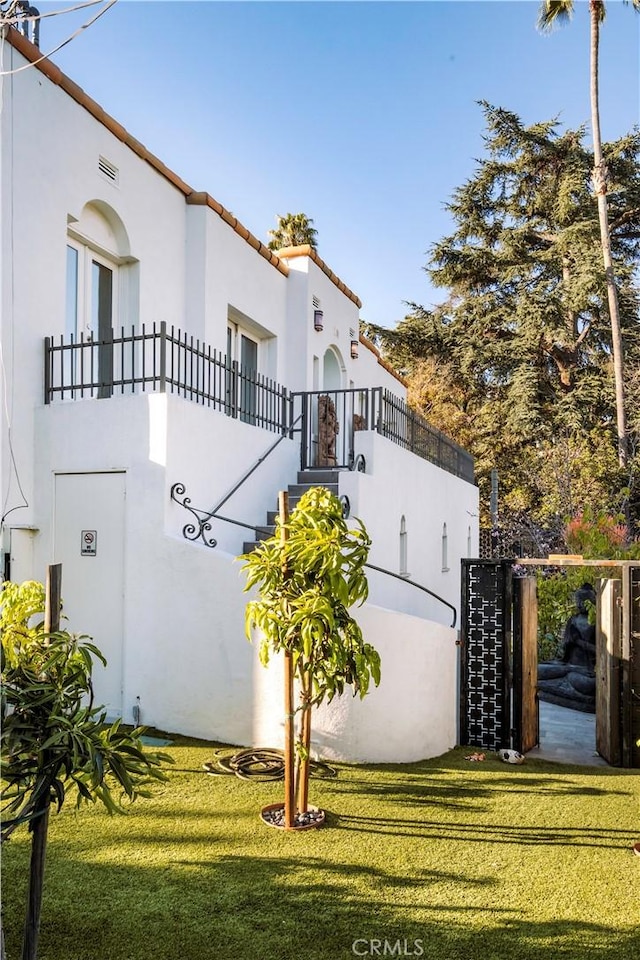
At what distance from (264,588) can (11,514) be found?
3712 mm

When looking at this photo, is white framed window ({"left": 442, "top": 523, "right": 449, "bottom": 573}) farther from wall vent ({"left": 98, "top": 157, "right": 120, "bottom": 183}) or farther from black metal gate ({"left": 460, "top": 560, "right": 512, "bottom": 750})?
wall vent ({"left": 98, "top": 157, "right": 120, "bottom": 183})

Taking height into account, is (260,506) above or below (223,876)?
above

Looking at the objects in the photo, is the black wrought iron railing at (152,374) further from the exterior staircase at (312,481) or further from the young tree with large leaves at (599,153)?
the young tree with large leaves at (599,153)

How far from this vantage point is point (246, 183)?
11078 mm

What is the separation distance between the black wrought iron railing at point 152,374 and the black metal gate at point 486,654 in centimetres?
349

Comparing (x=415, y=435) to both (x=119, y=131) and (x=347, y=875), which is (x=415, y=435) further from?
(x=347, y=875)

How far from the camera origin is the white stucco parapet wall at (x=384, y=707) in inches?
233

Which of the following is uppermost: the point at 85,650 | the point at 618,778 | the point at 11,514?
the point at 11,514

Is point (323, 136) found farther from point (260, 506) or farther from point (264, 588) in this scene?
point (264, 588)

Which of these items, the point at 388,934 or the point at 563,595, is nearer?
the point at 388,934

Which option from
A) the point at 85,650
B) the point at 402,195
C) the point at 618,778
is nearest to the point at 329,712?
the point at 618,778

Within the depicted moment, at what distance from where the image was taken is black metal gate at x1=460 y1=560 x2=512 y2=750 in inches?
268

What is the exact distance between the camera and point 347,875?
393 cm

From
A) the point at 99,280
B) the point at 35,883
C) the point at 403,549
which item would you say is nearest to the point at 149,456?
the point at 99,280
